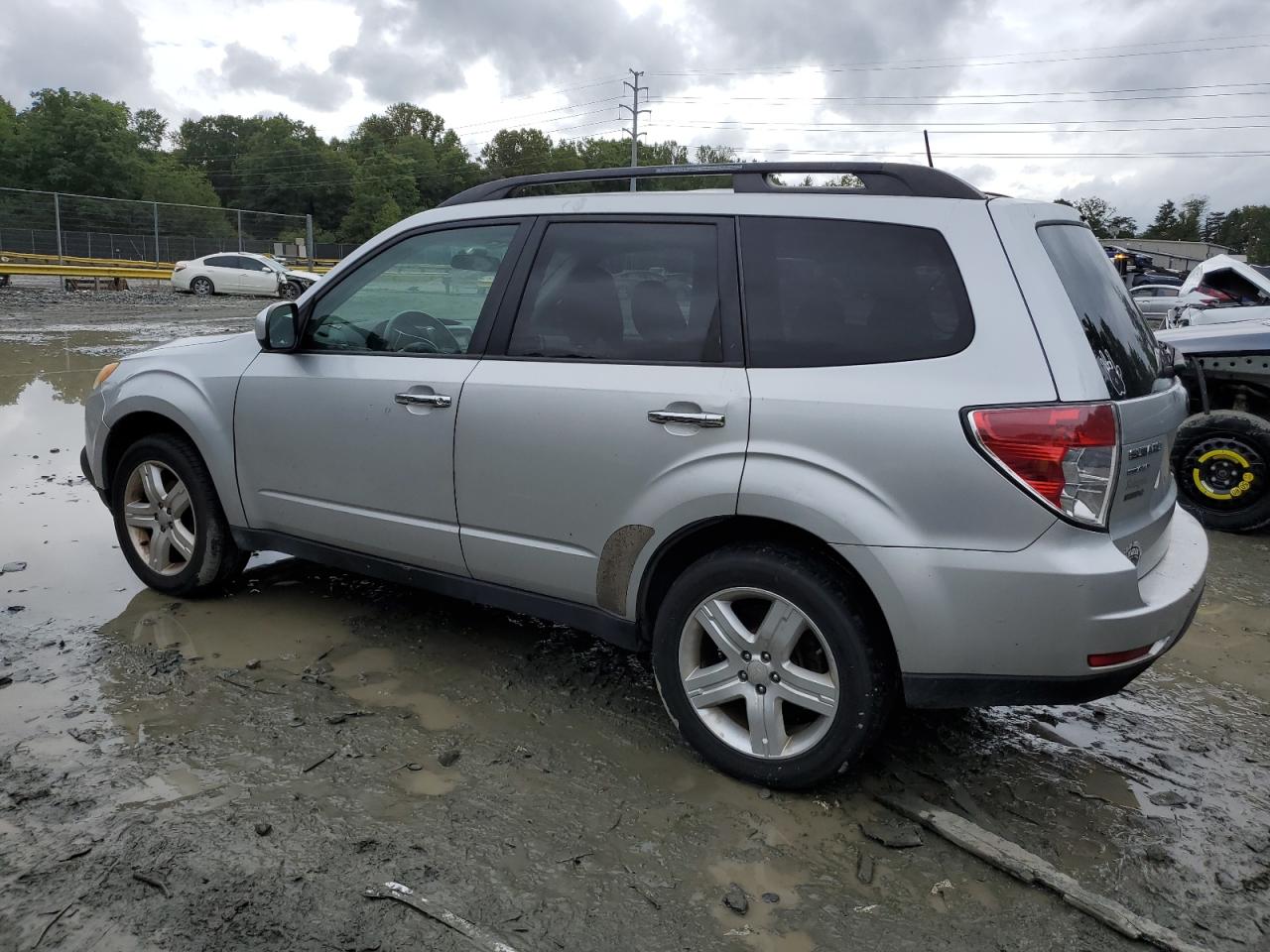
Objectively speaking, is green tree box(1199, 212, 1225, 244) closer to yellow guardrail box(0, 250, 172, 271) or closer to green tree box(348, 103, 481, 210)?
green tree box(348, 103, 481, 210)

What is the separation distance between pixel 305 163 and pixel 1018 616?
9019 centimetres

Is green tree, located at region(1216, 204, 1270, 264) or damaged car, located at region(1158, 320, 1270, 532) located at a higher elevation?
green tree, located at region(1216, 204, 1270, 264)

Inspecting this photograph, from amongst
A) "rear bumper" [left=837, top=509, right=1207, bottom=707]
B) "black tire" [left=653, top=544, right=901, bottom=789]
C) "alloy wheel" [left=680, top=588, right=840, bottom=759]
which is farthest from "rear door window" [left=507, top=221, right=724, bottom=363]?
"rear bumper" [left=837, top=509, right=1207, bottom=707]

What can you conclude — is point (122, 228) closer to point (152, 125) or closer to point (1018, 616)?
point (1018, 616)

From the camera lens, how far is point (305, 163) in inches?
3290

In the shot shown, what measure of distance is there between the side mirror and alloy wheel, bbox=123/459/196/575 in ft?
2.88

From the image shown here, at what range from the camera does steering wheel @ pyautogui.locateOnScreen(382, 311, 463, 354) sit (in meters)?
3.73

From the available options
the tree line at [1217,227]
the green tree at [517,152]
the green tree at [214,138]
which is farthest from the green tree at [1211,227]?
the green tree at [214,138]

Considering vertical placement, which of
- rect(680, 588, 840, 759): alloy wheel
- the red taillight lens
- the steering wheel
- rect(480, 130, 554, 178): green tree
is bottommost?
rect(680, 588, 840, 759): alloy wheel

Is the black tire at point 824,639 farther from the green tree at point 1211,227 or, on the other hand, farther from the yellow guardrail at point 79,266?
the green tree at point 1211,227

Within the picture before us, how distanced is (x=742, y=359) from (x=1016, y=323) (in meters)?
0.80

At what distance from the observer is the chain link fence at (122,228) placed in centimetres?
3039

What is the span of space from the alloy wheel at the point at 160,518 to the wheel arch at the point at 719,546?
2.38 metres

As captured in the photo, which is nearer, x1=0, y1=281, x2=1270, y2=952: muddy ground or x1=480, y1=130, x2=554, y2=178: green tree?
x1=0, y1=281, x2=1270, y2=952: muddy ground
